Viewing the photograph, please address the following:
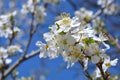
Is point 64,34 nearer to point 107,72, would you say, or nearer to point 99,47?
point 99,47

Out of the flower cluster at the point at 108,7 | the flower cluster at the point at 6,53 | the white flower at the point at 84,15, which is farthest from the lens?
the flower cluster at the point at 108,7

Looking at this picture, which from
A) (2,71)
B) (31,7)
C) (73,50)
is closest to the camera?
(73,50)

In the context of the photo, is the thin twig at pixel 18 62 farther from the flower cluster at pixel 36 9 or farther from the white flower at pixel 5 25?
the flower cluster at pixel 36 9

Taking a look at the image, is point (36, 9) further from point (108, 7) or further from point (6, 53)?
point (108, 7)

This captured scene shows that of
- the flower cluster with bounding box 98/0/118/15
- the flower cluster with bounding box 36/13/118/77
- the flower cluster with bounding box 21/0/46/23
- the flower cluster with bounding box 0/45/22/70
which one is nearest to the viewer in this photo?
the flower cluster with bounding box 36/13/118/77

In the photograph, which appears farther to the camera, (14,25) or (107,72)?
(14,25)

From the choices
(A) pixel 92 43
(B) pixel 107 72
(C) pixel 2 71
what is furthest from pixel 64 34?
(C) pixel 2 71

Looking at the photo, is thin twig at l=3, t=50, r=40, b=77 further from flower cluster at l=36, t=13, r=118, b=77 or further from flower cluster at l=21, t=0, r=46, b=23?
flower cluster at l=36, t=13, r=118, b=77

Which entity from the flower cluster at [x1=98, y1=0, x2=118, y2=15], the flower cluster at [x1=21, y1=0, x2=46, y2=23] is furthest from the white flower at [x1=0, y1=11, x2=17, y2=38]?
the flower cluster at [x1=98, y1=0, x2=118, y2=15]

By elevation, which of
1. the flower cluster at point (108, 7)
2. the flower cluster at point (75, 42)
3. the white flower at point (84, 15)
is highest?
the flower cluster at point (108, 7)

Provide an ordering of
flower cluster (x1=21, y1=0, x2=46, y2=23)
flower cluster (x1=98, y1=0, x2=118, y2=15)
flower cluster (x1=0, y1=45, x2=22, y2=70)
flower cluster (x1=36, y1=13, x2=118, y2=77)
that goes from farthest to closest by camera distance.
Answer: flower cluster (x1=98, y1=0, x2=118, y2=15), flower cluster (x1=21, y1=0, x2=46, y2=23), flower cluster (x1=0, y1=45, x2=22, y2=70), flower cluster (x1=36, y1=13, x2=118, y2=77)

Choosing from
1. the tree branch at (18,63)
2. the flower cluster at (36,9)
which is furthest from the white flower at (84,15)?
the tree branch at (18,63)
